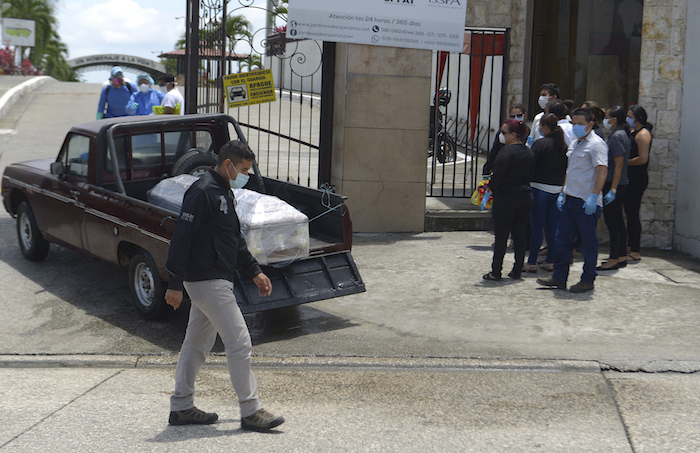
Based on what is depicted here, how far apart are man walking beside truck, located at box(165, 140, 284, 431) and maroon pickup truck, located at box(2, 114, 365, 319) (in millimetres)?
1537

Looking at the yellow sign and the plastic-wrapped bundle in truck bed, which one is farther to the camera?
the yellow sign

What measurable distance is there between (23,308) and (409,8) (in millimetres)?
6314

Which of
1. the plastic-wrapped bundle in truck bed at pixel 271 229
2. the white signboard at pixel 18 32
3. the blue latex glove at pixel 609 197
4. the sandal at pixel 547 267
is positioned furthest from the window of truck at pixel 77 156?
the white signboard at pixel 18 32

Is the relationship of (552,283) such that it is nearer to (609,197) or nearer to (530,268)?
(530,268)

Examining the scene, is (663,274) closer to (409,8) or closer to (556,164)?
(556,164)

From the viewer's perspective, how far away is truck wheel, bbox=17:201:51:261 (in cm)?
870

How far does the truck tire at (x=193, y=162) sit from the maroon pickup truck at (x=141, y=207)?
11mm

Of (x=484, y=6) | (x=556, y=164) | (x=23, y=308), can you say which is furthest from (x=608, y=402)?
(x=484, y=6)

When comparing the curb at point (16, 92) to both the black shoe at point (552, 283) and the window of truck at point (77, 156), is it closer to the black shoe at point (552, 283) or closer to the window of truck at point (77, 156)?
the window of truck at point (77, 156)

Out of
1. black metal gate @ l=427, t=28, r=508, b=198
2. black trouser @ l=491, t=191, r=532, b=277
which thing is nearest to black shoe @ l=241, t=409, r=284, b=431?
black trouser @ l=491, t=191, r=532, b=277

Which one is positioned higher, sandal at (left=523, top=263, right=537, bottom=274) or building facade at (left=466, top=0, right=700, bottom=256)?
building facade at (left=466, top=0, right=700, bottom=256)

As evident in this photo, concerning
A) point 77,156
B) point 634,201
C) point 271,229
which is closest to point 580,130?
point 634,201

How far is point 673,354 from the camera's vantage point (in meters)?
6.13

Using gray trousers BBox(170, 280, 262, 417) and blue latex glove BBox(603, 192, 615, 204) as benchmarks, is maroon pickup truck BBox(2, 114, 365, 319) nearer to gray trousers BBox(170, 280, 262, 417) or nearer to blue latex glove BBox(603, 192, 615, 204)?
gray trousers BBox(170, 280, 262, 417)
